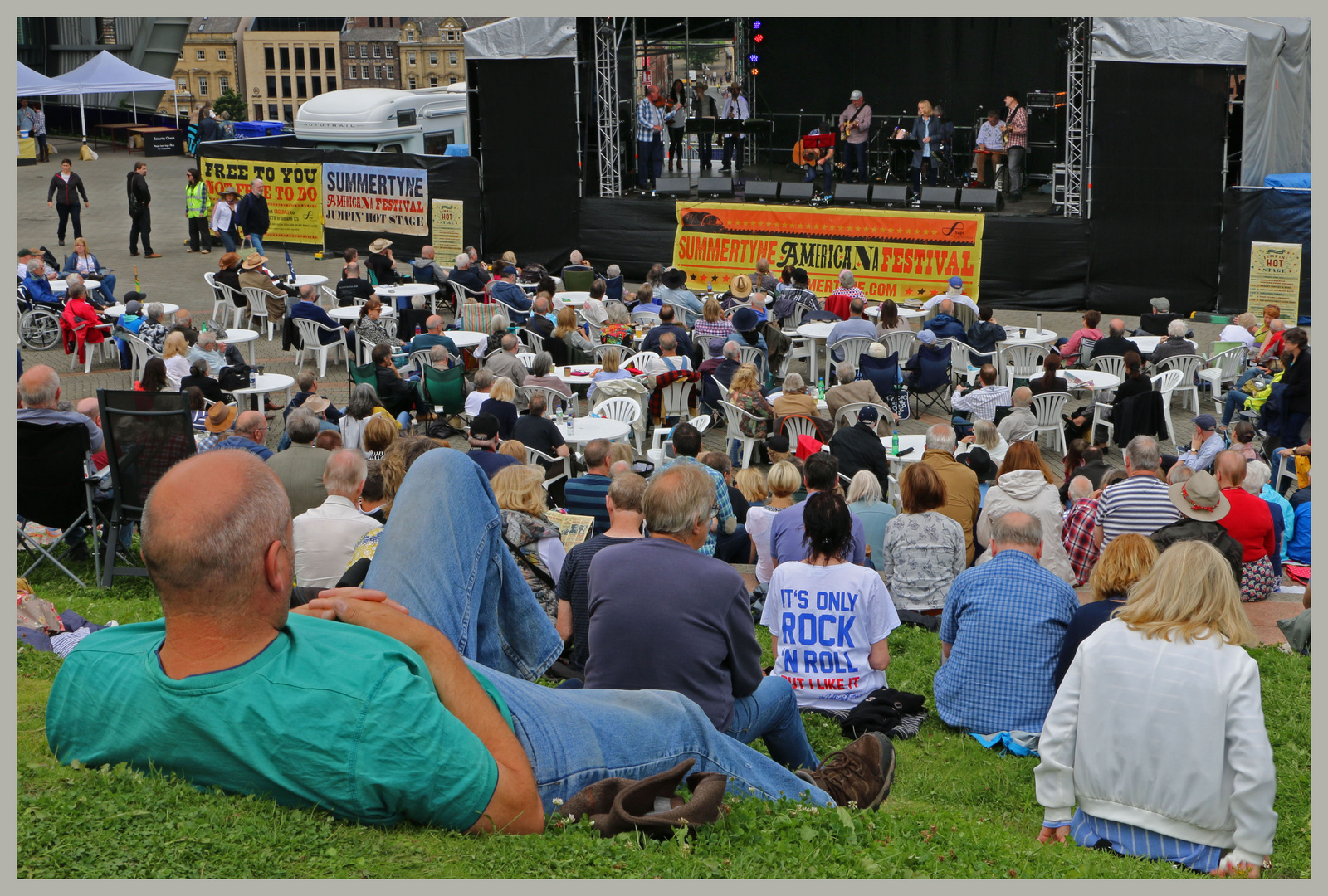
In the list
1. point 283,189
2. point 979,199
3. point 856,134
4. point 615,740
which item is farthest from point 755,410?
point 283,189

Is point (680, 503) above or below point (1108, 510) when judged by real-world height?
above

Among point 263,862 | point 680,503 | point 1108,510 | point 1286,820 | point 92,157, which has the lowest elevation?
point 1286,820

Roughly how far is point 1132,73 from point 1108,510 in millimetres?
10494

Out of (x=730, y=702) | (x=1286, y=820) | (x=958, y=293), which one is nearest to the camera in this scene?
(x=730, y=702)

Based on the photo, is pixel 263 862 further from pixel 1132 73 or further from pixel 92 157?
pixel 92 157

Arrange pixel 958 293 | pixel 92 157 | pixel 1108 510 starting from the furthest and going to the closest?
pixel 92 157 → pixel 958 293 → pixel 1108 510

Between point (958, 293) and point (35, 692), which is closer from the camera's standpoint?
point (35, 692)

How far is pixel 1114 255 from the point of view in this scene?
53.1 ft

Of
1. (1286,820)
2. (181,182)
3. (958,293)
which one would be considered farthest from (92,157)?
(1286,820)

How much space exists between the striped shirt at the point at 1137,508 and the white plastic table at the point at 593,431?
430 cm

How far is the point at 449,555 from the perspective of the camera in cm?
286

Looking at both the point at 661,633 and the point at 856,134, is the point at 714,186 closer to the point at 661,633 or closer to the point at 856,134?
the point at 856,134

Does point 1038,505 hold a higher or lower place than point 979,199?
lower

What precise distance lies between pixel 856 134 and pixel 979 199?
123 inches
